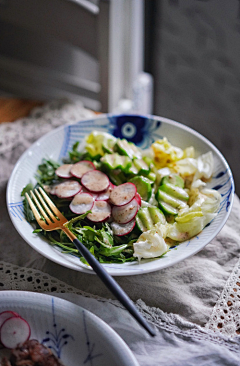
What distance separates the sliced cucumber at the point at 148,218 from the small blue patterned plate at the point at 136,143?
107 millimetres

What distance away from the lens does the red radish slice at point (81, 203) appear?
3.75 feet

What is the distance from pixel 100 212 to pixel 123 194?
0.10 m

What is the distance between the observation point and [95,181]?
4.07 ft

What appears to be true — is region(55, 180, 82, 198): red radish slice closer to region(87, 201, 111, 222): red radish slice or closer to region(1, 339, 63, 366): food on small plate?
region(87, 201, 111, 222): red radish slice

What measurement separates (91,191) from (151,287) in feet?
1.25

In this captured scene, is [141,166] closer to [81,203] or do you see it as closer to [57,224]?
[81,203]

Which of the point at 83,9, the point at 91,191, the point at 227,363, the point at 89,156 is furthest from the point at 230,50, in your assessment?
the point at 227,363

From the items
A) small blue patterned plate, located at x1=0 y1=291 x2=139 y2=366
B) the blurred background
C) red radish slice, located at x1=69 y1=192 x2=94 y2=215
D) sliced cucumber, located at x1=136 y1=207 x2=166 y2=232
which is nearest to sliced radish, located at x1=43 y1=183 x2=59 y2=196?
red radish slice, located at x1=69 y1=192 x2=94 y2=215

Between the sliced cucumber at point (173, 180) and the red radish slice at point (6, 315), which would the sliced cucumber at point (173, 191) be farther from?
the red radish slice at point (6, 315)

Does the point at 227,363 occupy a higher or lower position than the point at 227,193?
lower

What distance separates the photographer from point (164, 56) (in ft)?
8.89

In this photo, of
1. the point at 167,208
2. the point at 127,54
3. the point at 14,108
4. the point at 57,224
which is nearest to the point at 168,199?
the point at 167,208

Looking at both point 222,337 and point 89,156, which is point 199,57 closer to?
point 89,156

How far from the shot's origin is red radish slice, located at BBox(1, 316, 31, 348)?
837 mm
